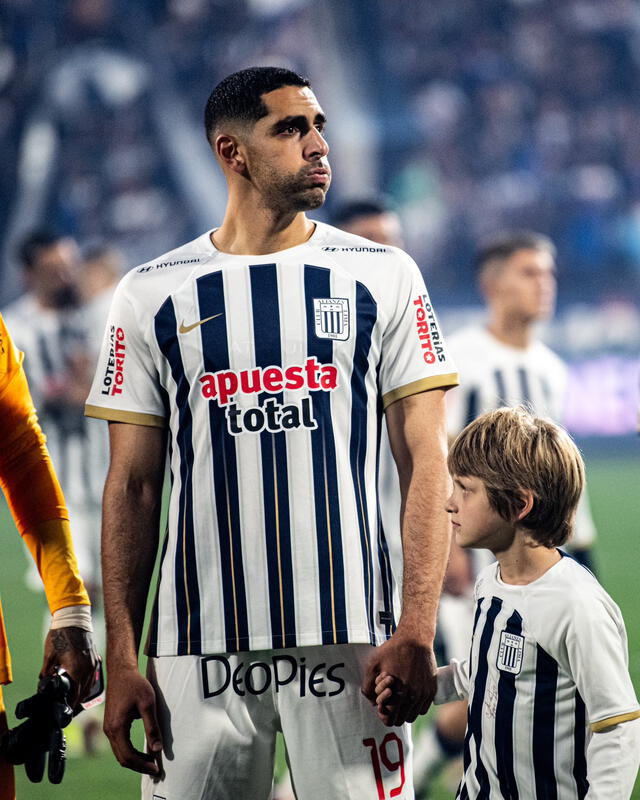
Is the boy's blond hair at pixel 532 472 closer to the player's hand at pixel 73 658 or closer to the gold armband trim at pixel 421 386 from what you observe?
the gold armband trim at pixel 421 386

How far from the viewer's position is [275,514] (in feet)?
6.73

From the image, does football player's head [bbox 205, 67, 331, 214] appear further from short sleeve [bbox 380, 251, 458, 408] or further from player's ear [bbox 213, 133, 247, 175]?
short sleeve [bbox 380, 251, 458, 408]

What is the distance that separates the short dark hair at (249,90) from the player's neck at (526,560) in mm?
852

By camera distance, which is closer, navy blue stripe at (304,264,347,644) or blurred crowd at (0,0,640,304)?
navy blue stripe at (304,264,347,644)

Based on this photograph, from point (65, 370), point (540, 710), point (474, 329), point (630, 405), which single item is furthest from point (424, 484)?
point (630, 405)

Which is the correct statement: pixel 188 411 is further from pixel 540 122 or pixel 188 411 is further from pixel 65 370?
pixel 540 122

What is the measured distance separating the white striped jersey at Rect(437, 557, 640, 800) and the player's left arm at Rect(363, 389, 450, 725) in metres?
0.11

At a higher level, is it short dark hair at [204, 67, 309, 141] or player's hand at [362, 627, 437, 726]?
short dark hair at [204, 67, 309, 141]

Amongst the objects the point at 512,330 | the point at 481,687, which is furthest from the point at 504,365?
the point at 481,687

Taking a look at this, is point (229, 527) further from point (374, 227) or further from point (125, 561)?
point (374, 227)

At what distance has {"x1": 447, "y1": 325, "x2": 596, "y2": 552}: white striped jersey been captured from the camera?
194 inches

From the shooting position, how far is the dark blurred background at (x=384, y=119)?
56.3 feet

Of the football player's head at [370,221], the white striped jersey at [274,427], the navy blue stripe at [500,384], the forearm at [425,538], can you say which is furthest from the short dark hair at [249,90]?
the navy blue stripe at [500,384]

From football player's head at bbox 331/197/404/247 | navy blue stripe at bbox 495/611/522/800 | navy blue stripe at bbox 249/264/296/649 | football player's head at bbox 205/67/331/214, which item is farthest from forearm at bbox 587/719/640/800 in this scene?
football player's head at bbox 331/197/404/247
